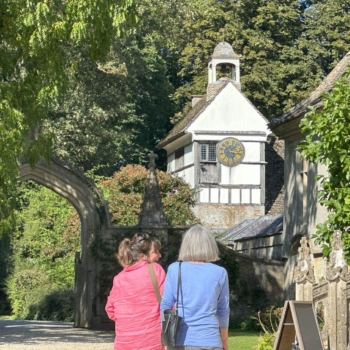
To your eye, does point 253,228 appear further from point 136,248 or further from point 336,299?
point 136,248

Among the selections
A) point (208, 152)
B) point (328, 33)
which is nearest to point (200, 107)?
point (208, 152)

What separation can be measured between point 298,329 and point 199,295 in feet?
12.5

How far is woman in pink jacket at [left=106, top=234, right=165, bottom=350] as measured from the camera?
305 inches

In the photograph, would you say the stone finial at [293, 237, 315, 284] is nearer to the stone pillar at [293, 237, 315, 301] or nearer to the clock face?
the stone pillar at [293, 237, 315, 301]

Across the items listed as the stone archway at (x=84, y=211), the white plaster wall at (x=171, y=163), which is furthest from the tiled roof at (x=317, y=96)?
the white plaster wall at (x=171, y=163)

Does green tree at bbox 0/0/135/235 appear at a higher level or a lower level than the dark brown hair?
higher

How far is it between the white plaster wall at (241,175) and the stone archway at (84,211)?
67.7 ft

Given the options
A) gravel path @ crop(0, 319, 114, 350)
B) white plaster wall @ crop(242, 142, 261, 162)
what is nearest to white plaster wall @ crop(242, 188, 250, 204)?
white plaster wall @ crop(242, 142, 261, 162)

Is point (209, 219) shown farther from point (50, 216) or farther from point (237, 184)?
point (50, 216)

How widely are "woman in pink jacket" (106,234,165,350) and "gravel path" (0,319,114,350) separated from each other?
10548 millimetres

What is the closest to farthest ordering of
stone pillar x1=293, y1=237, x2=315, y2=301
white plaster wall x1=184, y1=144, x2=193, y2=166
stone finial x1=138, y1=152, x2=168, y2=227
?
stone pillar x1=293, y1=237, x2=315, y2=301 < stone finial x1=138, y1=152, x2=168, y2=227 < white plaster wall x1=184, y1=144, x2=193, y2=166

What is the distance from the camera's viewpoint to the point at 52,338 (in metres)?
21.3

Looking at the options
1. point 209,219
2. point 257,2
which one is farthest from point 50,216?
point 257,2

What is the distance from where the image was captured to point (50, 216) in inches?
1602
